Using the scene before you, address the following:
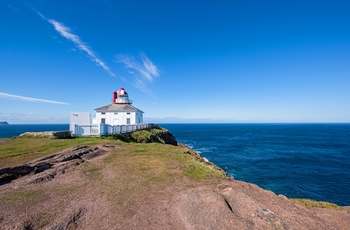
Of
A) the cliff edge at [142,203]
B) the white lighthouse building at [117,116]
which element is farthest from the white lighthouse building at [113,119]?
the cliff edge at [142,203]

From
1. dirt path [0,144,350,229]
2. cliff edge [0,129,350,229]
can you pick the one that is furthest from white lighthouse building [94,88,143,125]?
dirt path [0,144,350,229]

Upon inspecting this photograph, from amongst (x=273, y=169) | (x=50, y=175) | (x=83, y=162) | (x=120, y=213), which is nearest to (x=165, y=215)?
(x=120, y=213)

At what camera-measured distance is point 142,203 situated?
6684mm

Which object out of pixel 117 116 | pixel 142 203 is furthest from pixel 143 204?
pixel 117 116

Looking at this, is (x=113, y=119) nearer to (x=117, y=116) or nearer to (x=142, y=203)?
(x=117, y=116)

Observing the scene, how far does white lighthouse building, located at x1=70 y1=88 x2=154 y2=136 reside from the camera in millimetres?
23359

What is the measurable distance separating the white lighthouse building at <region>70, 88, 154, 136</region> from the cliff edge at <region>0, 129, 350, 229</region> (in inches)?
535

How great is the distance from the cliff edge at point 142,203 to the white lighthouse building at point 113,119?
44.6 ft

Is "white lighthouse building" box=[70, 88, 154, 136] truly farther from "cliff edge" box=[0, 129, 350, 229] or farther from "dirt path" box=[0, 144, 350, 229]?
"dirt path" box=[0, 144, 350, 229]

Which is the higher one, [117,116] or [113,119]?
[117,116]

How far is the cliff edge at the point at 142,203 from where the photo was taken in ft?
17.8

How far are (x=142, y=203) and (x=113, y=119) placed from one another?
3429 cm

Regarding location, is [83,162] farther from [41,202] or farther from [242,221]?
[242,221]

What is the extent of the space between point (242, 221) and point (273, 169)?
28.0 meters
